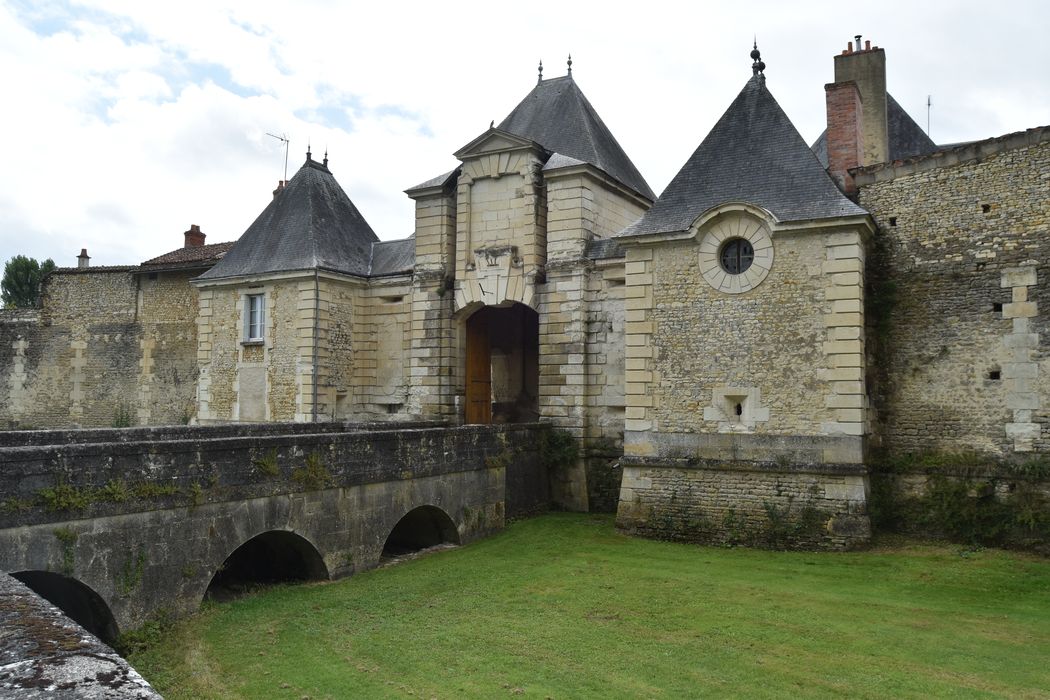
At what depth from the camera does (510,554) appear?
10.4m

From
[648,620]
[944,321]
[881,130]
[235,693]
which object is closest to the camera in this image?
[235,693]

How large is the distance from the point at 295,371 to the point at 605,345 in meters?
6.15

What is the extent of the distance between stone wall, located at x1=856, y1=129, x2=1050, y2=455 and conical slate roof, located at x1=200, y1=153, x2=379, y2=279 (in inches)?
389

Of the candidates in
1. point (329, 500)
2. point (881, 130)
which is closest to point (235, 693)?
point (329, 500)

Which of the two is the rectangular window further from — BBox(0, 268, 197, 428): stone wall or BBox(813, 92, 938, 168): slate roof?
BBox(813, 92, 938, 168): slate roof

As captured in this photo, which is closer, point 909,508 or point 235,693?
point 235,693

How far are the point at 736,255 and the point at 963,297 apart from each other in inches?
116

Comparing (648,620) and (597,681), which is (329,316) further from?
(597,681)

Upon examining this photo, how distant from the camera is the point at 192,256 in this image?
20953mm

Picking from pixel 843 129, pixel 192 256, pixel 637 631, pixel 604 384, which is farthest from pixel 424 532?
pixel 192 256

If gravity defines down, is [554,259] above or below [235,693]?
above

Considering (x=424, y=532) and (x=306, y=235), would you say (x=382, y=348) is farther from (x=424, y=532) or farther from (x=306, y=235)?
(x=424, y=532)

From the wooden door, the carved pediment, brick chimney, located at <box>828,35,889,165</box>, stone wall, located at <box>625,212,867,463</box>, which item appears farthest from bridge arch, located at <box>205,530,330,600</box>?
brick chimney, located at <box>828,35,889,165</box>

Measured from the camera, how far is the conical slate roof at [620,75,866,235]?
11242 millimetres
